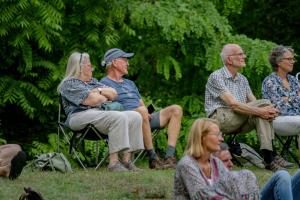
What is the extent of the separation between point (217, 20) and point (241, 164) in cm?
244

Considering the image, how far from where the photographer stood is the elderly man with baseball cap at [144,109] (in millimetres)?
9555

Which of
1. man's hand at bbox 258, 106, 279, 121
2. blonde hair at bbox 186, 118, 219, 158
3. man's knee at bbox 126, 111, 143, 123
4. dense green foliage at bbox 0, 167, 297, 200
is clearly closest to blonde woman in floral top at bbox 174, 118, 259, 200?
blonde hair at bbox 186, 118, 219, 158

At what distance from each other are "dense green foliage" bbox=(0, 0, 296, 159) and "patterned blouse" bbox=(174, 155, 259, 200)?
4.88m

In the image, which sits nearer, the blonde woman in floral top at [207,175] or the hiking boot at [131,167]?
the blonde woman in floral top at [207,175]

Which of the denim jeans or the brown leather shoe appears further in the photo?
the brown leather shoe

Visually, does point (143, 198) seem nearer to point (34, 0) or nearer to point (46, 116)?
point (34, 0)

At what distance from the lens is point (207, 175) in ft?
20.4

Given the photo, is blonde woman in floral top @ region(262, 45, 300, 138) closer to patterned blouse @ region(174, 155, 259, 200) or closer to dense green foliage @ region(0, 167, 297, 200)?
dense green foliage @ region(0, 167, 297, 200)

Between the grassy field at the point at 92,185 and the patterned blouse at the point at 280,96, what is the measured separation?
1.31 metres

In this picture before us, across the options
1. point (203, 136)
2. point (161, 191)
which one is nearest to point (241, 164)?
point (161, 191)

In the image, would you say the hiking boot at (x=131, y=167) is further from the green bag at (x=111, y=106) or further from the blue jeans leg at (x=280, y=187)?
the blue jeans leg at (x=280, y=187)

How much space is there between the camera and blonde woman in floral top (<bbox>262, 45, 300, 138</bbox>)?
9.78 m

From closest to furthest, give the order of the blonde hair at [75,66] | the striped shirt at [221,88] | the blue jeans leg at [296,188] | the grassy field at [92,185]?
1. the blue jeans leg at [296,188]
2. the grassy field at [92,185]
3. the blonde hair at [75,66]
4. the striped shirt at [221,88]

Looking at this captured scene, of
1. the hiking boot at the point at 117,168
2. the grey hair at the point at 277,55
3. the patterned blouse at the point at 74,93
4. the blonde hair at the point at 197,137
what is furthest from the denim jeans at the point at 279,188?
the grey hair at the point at 277,55
